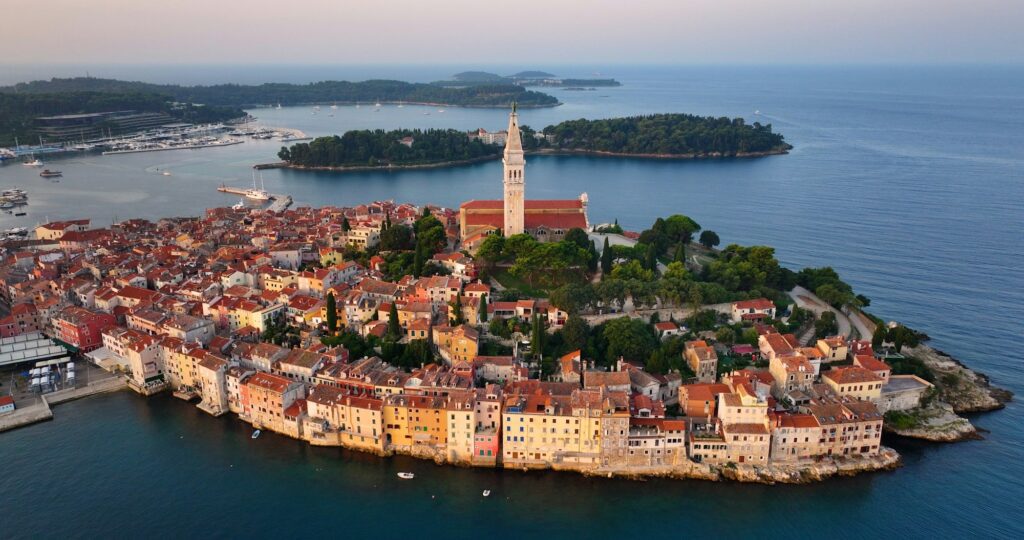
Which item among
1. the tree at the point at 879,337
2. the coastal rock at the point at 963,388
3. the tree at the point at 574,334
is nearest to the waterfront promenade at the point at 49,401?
the tree at the point at 574,334

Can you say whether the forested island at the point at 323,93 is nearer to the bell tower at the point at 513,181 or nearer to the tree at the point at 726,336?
the bell tower at the point at 513,181

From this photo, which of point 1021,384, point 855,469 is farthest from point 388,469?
point 1021,384

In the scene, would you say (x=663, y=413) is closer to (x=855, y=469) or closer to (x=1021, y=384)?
(x=855, y=469)

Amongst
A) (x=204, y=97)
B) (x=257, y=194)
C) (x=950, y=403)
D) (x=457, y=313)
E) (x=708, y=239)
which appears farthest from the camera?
(x=204, y=97)

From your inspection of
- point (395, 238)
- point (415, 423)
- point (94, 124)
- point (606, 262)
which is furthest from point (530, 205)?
point (94, 124)

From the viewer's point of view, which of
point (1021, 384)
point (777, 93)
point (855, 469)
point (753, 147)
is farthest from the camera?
point (777, 93)

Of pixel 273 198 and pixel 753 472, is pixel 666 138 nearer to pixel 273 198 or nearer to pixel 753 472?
pixel 273 198

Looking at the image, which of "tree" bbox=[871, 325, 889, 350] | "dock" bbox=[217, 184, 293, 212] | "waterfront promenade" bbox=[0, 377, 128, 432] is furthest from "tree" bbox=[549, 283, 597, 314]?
"dock" bbox=[217, 184, 293, 212]
